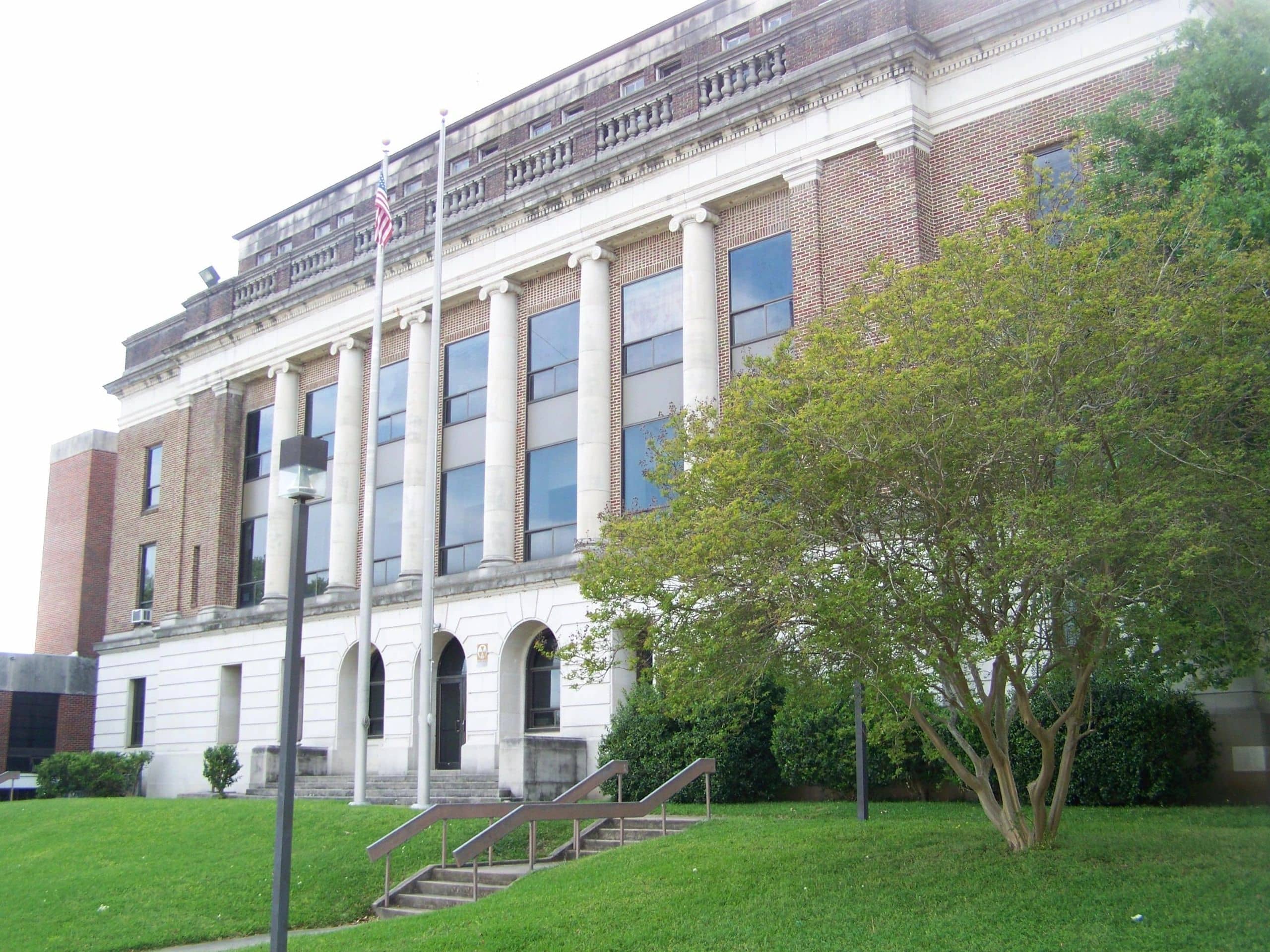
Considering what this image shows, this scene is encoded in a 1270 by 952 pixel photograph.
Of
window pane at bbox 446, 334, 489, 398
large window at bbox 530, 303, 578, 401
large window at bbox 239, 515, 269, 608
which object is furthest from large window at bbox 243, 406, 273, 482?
large window at bbox 530, 303, 578, 401

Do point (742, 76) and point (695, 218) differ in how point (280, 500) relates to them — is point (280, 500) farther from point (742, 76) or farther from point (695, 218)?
point (742, 76)

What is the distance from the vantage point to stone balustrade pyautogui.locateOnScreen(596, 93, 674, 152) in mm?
29516

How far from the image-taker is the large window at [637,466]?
27.8 meters

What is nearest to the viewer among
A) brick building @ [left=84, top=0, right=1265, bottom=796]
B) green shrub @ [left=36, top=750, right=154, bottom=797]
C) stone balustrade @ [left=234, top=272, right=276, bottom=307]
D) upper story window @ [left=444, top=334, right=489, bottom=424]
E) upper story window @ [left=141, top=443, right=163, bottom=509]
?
brick building @ [left=84, top=0, right=1265, bottom=796]

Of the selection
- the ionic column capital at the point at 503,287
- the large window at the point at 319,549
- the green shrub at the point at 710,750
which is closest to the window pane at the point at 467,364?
the ionic column capital at the point at 503,287

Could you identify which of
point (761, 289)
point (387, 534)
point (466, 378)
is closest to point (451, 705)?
point (387, 534)

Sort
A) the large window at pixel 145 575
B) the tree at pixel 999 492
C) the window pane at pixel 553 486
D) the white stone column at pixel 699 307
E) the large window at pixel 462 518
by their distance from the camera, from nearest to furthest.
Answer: the tree at pixel 999 492 → the white stone column at pixel 699 307 → the window pane at pixel 553 486 → the large window at pixel 462 518 → the large window at pixel 145 575

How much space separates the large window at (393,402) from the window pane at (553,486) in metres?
5.38

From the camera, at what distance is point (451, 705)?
105ft

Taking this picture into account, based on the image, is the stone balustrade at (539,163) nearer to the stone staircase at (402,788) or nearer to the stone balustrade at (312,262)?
the stone balustrade at (312,262)

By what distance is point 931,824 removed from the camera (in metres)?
17.4

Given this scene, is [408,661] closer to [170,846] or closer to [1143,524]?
[170,846]

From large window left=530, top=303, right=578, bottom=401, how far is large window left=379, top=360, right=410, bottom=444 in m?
4.61

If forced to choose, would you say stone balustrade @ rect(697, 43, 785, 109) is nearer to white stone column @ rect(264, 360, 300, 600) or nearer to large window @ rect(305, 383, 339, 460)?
large window @ rect(305, 383, 339, 460)
